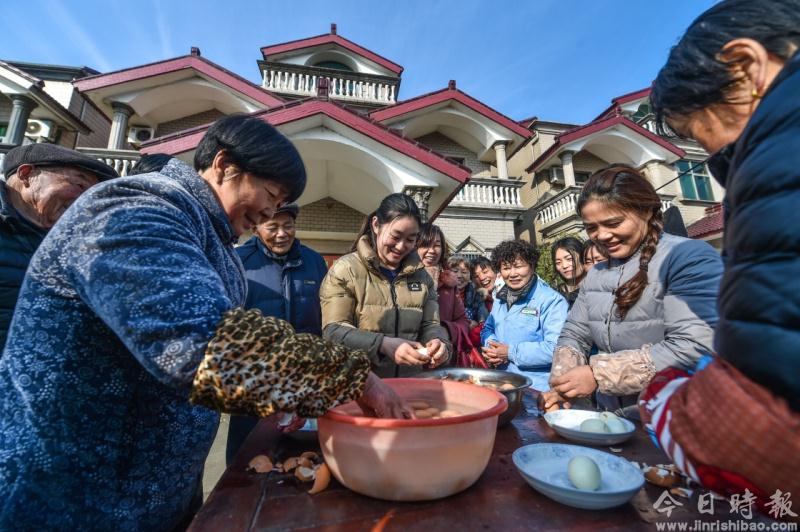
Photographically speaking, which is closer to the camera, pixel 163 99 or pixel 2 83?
pixel 2 83

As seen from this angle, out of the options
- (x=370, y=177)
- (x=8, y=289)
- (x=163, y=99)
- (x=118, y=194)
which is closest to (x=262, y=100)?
(x=163, y=99)

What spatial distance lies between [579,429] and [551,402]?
0.35 metres

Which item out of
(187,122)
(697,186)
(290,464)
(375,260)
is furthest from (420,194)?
(697,186)

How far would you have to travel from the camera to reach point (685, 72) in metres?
0.88

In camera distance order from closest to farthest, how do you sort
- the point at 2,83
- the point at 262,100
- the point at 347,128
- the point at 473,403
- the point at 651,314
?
the point at 473,403 → the point at 651,314 → the point at 347,128 → the point at 2,83 → the point at 262,100

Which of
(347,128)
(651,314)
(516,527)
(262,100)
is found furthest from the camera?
(262,100)

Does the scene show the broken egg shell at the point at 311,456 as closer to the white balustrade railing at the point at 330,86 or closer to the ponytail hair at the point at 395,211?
the ponytail hair at the point at 395,211

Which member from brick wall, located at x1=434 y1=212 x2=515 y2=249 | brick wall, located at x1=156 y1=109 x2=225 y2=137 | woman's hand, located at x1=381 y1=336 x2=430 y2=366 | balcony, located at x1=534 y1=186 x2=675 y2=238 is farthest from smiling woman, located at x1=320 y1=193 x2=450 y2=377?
brick wall, located at x1=156 y1=109 x2=225 y2=137

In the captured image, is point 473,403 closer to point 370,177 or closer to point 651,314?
point 651,314

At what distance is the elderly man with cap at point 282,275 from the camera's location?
8.60ft

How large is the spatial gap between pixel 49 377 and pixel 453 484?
1.04m

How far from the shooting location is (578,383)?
1509 mm

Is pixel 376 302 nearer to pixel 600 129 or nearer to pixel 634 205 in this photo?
pixel 634 205

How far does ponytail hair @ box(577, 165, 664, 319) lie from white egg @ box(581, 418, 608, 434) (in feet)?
2.48
